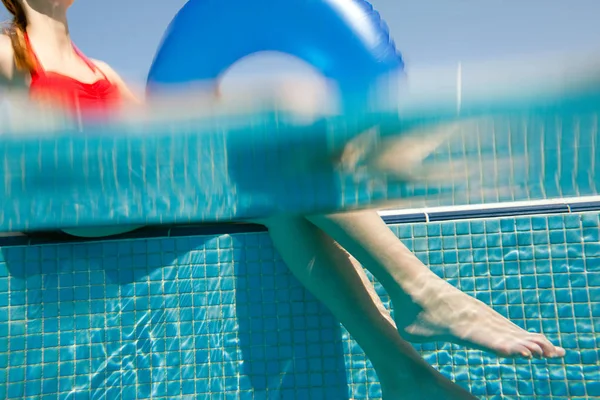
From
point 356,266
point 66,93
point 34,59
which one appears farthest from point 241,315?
point 34,59

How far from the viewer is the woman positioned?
2.67 meters

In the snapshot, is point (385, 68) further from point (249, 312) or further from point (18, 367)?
point (18, 367)

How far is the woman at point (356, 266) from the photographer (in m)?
2.67

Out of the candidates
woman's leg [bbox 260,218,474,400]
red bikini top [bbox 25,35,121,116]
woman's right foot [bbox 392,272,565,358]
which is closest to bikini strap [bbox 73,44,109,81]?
red bikini top [bbox 25,35,121,116]

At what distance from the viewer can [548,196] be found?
3.52 meters

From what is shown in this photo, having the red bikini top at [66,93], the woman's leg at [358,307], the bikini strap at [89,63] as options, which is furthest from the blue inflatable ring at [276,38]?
the woman's leg at [358,307]

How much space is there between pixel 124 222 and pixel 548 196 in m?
2.46

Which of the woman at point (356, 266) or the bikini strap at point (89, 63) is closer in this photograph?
the woman at point (356, 266)

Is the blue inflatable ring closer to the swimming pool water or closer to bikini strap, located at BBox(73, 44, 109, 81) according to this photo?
bikini strap, located at BBox(73, 44, 109, 81)

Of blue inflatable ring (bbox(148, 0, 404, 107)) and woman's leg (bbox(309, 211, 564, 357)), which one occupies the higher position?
blue inflatable ring (bbox(148, 0, 404, 107))

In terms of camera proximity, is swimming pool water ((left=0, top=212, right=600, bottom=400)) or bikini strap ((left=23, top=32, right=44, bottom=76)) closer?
bikini strap ((left=23, top=32, right=44, bottom=76))

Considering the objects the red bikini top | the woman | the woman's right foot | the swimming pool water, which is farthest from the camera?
the swimming pool water

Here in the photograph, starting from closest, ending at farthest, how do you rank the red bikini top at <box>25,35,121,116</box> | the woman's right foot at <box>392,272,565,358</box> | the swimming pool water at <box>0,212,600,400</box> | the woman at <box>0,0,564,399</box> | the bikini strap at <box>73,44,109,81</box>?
the woman's right foot at <box>392,272,565,358</box>
the woman at <box>0,0,564,399</box>
the red bikini top at <box>25,35,121,116</box>
the bikini strap at <box>73,44,109,81</box>
the swimming pool water at <box>0,212,600,400</box>

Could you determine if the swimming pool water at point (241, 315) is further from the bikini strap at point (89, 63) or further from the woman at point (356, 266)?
the bikini strap at point (89, 63)
